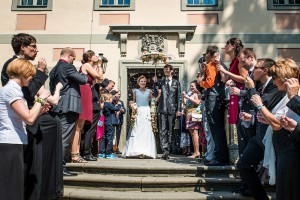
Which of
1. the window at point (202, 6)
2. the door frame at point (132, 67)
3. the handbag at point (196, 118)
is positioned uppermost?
the window at point (202, 6)

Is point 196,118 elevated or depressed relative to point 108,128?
elevated

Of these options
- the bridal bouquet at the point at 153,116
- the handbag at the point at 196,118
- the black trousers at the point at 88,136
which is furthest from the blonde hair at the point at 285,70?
the bridal bouquet at the point at 153,116

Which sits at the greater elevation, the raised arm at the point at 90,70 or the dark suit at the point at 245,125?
the raised arm at the point at 90,70

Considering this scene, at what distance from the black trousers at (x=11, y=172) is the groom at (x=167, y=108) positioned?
362cm

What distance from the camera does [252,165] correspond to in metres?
3.58

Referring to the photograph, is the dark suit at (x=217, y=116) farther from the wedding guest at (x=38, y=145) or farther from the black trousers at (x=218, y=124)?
the wedding guest at (x=38, y=145)

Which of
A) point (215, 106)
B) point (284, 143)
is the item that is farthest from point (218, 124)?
point (284, 143)

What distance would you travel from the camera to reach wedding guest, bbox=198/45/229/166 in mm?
4926

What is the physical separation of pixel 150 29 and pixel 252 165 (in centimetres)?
668

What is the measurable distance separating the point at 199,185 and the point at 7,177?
2539mm

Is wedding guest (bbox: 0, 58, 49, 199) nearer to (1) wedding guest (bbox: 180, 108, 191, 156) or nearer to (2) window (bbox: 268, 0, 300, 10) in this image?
(1) wedding guest (bbox: 180, 108, 191, 156)

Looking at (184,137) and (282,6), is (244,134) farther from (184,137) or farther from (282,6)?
(282,6)

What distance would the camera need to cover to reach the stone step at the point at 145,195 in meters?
3.98

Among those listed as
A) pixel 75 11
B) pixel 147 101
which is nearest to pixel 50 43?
pixel 75 11
